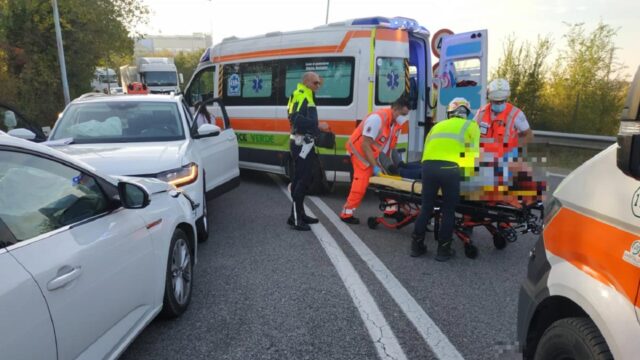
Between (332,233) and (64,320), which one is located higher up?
(64,320)

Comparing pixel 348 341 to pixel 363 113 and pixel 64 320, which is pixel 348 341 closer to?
pixel 64 320

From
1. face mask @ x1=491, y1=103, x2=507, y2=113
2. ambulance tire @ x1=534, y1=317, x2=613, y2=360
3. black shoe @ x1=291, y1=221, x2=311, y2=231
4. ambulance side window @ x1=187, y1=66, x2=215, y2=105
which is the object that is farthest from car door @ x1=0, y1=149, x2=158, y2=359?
ambulance side window @ x1=187, y1=66, x2=215, y2=105

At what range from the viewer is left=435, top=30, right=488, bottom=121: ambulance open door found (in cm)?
748

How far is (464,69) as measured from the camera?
25.6 ft

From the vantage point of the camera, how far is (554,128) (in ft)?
47.5

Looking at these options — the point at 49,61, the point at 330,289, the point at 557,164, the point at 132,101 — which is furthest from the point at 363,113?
the point at 49,61

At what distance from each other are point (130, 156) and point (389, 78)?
4.27 meters

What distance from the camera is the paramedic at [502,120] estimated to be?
5879mm

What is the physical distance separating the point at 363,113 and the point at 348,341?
4.67m

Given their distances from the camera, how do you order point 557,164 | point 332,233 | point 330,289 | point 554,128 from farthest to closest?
point 554,128
point 557,164
point 332,233
point 330,289

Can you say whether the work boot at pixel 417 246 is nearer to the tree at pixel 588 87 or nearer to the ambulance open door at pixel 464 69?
the ambulance open door at pixel 464 69

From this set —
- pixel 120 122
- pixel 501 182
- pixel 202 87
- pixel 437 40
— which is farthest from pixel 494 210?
pixel 202 87

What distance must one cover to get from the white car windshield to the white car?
106 inches

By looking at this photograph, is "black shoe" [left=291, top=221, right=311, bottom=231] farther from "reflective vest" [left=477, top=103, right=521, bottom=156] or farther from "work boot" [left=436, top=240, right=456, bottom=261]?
"reflective vest" [left=477, top=103, right=521, bottom=156]
